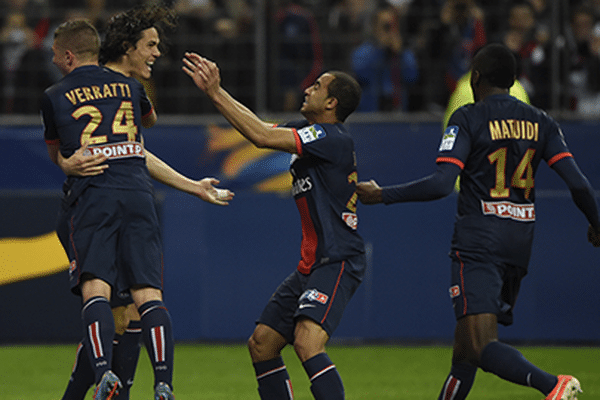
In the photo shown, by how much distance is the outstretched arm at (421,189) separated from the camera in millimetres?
4551

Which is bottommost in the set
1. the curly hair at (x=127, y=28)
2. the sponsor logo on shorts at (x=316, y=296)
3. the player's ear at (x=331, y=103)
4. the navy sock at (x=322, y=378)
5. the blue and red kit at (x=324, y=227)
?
the navy sock at (x=322, y=378)

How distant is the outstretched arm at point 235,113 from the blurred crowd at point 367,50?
17.1 feet

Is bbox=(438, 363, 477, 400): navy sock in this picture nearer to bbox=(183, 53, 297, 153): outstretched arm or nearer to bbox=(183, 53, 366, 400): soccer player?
bbox=(183, 53, 366, 400): soccer player

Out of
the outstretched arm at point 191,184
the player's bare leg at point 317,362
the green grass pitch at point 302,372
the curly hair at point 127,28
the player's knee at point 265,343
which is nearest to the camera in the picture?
the player's bare leg at point 317,362

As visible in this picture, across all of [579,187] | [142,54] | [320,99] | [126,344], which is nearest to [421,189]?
[320,99]

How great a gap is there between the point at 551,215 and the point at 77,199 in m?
5.13

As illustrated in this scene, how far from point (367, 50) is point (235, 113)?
545 centimetres

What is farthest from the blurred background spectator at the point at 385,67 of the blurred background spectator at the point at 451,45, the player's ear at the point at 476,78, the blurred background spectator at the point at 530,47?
the player's ear at the point at 476,78

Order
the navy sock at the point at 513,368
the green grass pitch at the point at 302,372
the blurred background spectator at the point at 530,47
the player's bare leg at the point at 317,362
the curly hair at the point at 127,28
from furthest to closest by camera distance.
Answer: the blurred background spectator at the point at 530,47, the green grass pitch at the point at 302,372, the curly hair at the point at 127,28, the player's bare leg at the point at 317,362, the navy sock at the point at 513,368

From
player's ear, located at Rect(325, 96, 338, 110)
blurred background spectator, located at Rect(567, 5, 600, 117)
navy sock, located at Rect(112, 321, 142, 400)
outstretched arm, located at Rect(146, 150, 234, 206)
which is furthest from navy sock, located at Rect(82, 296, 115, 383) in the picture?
blurred background spectator, located at Rect(567, 5, 600, 117)

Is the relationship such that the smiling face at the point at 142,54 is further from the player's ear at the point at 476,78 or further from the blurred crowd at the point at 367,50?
the blurred crowd at the point at 367,50

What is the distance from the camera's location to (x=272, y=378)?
185 inches

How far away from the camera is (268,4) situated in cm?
982

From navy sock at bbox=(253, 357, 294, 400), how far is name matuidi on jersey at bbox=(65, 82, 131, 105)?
61.3 inches
